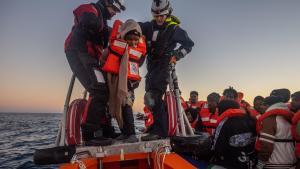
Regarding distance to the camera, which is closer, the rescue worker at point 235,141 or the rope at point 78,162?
the rope at point 78,162

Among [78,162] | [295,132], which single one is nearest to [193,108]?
[295,132]

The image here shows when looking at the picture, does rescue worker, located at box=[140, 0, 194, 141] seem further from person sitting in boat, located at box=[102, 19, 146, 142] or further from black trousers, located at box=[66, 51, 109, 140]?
black trousers, located at box=[66, 51, 109, 140]

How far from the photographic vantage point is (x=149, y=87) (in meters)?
3.59

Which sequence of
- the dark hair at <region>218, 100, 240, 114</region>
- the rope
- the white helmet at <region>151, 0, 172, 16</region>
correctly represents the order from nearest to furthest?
1. the rope
2. the white helmet at <region>151, 0, 172, 16</region>
3. the dark hair at <region>218, 100, 240, 114</region>

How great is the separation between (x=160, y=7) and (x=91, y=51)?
3.85 feet

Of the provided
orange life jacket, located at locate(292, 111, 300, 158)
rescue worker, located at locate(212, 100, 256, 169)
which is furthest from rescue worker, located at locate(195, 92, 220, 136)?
orange life jacket, located at locate(292, 111, 300, 158)

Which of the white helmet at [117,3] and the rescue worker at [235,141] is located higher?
the white helmet at [117,3]

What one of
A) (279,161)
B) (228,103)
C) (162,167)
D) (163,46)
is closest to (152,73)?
(163,46)

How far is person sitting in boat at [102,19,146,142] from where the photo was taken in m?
2.70

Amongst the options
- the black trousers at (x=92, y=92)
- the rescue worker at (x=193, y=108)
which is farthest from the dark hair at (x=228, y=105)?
the rescue worker at (x=193, y=108)

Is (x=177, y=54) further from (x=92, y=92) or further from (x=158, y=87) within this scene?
(x=92, y=92)

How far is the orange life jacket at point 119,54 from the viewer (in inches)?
108

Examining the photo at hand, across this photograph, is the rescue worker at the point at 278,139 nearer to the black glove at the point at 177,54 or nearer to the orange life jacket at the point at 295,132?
the orange life jacket at the point at 295,132

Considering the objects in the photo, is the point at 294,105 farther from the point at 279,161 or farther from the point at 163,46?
the point at 163,46
